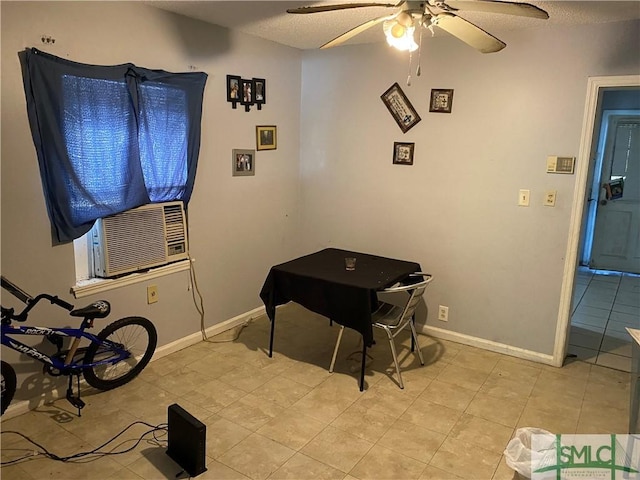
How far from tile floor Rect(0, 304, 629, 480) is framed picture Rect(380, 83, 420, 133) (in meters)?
1.70

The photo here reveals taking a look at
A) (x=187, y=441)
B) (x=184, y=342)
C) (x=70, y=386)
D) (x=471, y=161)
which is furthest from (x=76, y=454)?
Answer: (x=471, y=161)

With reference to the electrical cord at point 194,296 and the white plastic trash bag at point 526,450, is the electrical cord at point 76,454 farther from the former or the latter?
the white plastic trash bag at point 526,450

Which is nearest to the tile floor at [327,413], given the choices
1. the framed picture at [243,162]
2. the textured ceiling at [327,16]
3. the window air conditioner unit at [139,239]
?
the window air conditioner unit at [139,239]

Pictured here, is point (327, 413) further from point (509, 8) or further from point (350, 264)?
point (509, 8)

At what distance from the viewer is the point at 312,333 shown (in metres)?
3.78

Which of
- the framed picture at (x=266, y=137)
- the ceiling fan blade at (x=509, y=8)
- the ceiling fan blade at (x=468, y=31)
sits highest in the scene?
the ceiling fan blade at (x=509, y=8)

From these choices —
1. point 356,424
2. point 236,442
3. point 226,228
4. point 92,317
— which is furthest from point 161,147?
point 356,424

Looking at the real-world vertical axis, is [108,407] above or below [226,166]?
below

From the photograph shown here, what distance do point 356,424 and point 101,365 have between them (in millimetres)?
1554

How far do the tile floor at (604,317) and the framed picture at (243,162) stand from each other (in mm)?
2692

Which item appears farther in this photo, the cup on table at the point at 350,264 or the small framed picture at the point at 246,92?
the small framed picture at the point at 246,92

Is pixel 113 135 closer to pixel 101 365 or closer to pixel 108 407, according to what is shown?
pixel 101 365

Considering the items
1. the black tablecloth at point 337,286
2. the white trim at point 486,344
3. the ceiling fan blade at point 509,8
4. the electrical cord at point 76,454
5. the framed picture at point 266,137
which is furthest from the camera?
the framed picture at point 266,137

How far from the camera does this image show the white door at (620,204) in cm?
569
